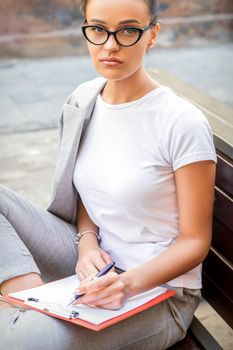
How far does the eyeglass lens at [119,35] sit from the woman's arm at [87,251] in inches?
22.9

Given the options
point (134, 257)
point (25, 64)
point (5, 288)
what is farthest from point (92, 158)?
point (25, 64)

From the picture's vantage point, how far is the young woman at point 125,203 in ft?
5.35

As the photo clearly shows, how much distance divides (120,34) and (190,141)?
1.22 feet

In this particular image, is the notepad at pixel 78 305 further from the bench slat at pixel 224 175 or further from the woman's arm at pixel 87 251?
the bench slat at pixel 224 175

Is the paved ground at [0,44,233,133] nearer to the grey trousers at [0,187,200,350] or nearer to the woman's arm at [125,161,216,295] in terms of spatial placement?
the grey trousers at [0,187,200,350]

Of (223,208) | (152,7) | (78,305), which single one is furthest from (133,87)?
(78,305)

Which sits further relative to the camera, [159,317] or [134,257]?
[134,257]

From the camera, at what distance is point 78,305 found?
5.41 feet

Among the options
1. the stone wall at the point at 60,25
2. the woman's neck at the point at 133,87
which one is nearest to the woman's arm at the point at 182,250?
the woman's neck at the point at 133,87

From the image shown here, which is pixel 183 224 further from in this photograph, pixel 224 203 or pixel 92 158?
pixel 92 158

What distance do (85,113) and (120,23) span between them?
13.8 inches

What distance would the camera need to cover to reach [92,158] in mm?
1895

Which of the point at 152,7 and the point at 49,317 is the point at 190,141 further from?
the point at 49,317

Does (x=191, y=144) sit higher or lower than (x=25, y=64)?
higher
